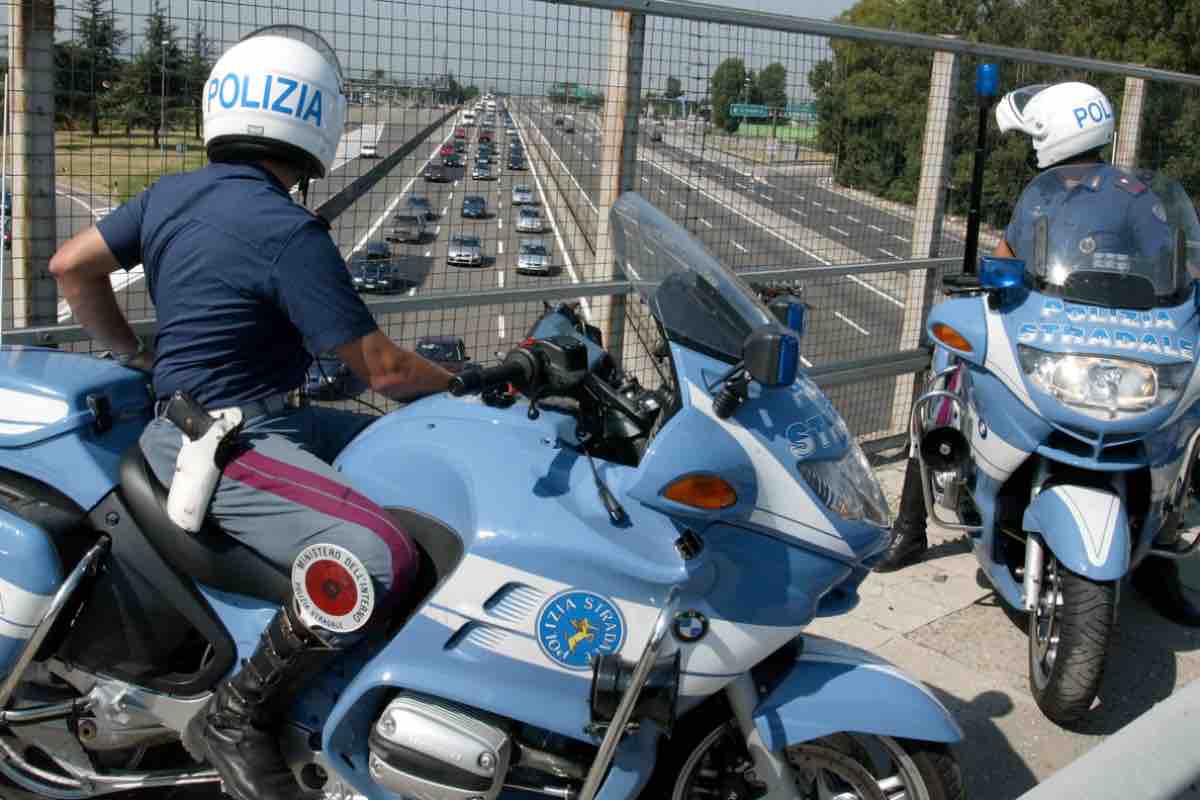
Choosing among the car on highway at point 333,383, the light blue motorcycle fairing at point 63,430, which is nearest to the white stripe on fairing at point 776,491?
the car on highway at point 333,383

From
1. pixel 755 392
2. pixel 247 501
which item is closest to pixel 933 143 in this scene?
pixel 755 392

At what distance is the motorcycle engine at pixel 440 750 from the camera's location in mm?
2494

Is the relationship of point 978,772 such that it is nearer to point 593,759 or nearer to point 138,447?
point 593,759

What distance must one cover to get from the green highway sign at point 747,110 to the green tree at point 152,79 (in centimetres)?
271

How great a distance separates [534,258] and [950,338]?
1968 mm

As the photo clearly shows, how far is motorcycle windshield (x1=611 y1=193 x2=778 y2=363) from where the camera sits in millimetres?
2584

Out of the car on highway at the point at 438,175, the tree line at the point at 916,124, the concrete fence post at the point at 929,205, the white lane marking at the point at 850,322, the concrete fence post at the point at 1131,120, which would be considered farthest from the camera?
the concrete fence post at the point at 1131,120

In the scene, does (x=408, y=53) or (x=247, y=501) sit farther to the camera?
(x=408, y=53)

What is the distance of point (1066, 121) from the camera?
470 cm

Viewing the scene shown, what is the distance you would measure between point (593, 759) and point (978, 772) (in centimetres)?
165

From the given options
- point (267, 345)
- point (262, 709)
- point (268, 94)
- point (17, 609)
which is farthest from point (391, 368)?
point (17, 609)

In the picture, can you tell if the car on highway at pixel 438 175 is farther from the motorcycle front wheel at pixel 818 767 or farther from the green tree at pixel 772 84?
the motorcycle front wheel at pixel 818 767

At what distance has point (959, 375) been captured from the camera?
4566 mm

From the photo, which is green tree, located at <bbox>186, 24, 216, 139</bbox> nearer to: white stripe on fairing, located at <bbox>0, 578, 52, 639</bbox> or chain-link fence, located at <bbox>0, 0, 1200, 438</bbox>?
chain-link fence, located at <bbox>0, 0, 1200, 438</bbox>
